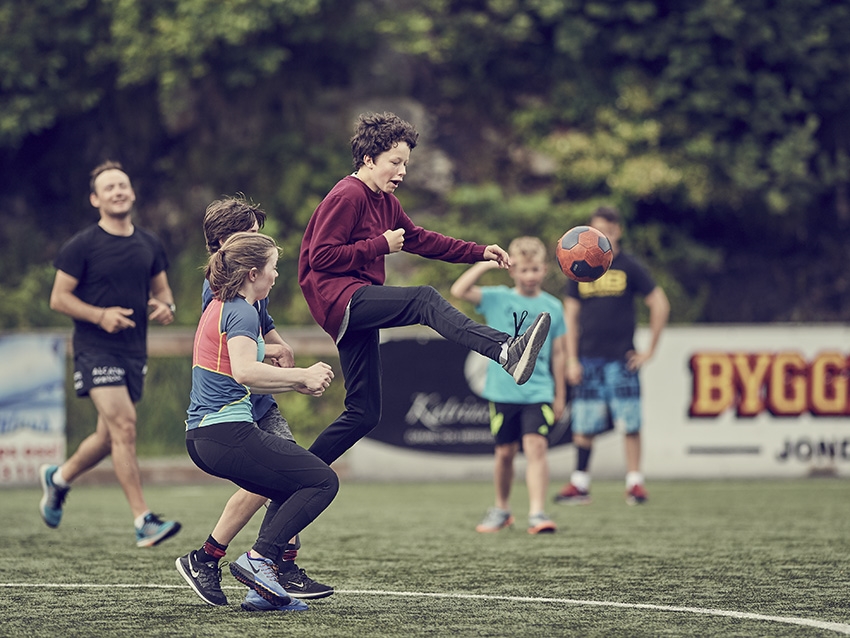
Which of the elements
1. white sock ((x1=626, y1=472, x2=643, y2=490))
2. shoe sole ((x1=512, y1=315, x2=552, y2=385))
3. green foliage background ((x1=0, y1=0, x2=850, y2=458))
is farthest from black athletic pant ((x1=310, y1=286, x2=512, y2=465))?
green foliage background ((x1=0, y1=0, x2=850, y2=458))

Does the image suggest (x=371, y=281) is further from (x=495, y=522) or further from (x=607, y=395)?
(x=607, y=395)

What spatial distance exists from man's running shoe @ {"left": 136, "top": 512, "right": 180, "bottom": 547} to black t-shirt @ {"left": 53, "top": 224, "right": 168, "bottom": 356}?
40.2 inches

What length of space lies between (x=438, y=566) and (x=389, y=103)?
46.3 feet

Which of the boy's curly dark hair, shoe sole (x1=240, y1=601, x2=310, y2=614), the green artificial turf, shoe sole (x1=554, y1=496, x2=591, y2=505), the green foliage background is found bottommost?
shoe sole (x1=554, y1=496, x2=591, y2=505)

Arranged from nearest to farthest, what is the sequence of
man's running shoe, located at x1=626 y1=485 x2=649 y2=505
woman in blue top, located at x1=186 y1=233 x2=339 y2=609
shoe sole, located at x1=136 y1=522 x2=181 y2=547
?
woman in blue top, located at x1=186 y1=233 x2=339 y2=609, shoe sole, located at x1=136 y1=522 x2=181 y2=547, man's running shoe, located at x1=626 y1=485 x2=649 y2=505

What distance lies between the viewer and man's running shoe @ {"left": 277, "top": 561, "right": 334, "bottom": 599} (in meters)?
5.61

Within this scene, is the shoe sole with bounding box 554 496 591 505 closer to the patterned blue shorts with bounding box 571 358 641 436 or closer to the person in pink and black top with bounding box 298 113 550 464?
the patterned blue shorts with bounding box 571 358 641 436

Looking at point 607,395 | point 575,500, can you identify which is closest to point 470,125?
point 607,395

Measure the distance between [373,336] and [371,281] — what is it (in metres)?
0.25

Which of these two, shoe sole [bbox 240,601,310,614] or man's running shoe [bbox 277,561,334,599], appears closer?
shoe sole [bbox 240,601,310,614]

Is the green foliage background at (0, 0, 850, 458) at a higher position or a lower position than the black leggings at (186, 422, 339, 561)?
higher

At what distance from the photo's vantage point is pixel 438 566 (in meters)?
6.79

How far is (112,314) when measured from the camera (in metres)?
7.78

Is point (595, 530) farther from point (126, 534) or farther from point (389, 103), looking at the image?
point (389, 103)
